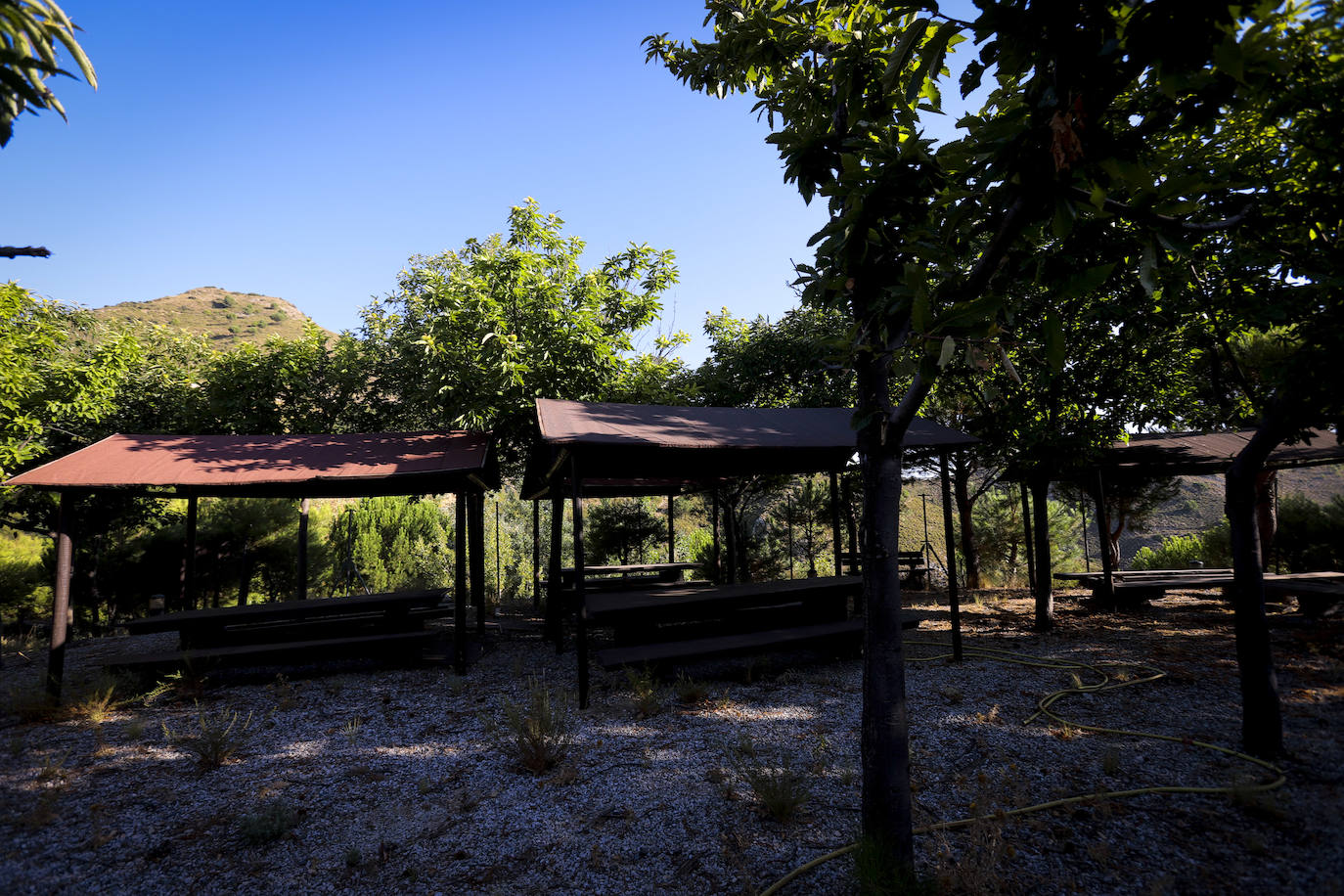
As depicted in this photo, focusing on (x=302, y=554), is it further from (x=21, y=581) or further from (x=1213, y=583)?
(x=1213, y=583)

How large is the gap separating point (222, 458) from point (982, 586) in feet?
56.8

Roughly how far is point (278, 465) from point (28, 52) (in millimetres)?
7195

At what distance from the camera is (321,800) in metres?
4.30

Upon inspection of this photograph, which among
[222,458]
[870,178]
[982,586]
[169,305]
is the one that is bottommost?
[982,586]

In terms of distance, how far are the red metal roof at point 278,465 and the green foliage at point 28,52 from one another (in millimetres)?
6019

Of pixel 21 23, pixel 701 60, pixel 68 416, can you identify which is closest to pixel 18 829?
pixel 21 23

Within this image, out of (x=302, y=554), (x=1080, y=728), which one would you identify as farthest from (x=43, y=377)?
(x=1080, y=728)

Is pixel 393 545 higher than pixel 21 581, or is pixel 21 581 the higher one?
pixel 393 545

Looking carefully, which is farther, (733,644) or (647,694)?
(733,644)

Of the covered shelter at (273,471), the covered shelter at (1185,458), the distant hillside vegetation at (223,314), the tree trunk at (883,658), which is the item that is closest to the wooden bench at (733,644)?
the covered shelter at (273,471)

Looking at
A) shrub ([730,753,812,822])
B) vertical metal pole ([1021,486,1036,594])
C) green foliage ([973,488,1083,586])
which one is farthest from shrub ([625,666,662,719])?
green foliage ([973,488,1083,586])

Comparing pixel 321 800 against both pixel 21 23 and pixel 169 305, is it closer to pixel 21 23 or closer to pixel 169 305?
pixel 21 23

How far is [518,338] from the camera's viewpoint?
37.3 ft

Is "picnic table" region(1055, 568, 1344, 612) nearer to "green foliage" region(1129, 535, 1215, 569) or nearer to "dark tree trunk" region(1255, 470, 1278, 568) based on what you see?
"dark tree trunk" region(1255, 470, 1278, 568)
